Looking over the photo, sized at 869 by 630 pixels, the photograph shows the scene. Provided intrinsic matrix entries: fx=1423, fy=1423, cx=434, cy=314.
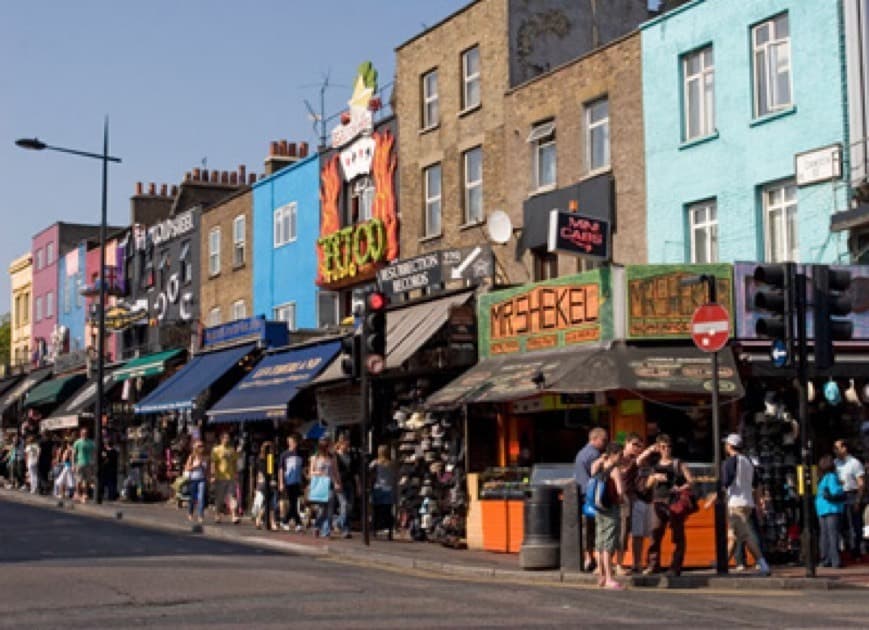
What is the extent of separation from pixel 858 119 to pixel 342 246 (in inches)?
598

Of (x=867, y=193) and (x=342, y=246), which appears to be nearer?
(x=867, y=193)

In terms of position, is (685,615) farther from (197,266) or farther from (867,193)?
(197,266)

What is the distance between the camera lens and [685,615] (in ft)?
42.5

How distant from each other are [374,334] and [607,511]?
6170mm

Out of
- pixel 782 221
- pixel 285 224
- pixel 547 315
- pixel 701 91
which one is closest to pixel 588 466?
pixel 547 315

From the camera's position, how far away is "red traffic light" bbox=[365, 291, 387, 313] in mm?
21188

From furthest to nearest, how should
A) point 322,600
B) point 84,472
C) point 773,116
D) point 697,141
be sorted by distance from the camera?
point 84,472 → point 697,141 → point 773,116 → point 322,600

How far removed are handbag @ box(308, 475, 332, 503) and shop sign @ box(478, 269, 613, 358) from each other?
3511mm

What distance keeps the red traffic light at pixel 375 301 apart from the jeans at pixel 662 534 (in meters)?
5.81

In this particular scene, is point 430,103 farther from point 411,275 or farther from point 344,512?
point 344,512

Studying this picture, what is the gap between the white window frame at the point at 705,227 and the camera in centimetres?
2442

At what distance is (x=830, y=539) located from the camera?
61.6 ft

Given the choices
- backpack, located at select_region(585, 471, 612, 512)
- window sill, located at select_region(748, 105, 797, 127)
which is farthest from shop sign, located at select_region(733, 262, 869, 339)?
backpack, located at select_region(585, 471, 612, 512)

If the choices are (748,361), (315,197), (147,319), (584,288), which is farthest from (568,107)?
(147,319)
